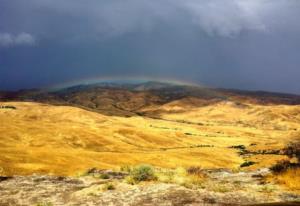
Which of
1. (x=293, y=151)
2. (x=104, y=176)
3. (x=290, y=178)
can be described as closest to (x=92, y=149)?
(x=293, y=151)

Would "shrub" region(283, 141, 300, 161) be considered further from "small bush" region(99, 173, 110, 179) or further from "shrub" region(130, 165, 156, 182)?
"shrub" region(130, 165, 156, 182)

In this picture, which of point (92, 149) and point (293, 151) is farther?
point (92, 149)

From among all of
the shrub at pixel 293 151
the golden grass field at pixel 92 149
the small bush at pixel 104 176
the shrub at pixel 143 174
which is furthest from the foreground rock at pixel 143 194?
the shrub at pixel 293 151

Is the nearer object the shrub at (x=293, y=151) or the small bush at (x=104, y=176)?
the small bush at (x=104, y=176)

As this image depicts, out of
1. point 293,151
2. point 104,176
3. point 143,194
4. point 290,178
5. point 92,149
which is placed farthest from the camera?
point 92,149

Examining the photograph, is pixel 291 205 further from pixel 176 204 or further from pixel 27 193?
pixel 27 193

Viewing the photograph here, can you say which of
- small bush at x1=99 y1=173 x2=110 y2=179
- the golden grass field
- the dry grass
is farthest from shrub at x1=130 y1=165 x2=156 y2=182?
the golden grass field

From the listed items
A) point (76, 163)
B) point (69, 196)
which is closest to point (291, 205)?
point (69, 196)

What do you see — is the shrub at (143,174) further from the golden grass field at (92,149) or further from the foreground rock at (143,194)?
the golden grass field at (92,149)

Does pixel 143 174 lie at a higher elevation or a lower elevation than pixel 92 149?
higher

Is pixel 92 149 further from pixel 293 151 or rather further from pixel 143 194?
pixel 143 194

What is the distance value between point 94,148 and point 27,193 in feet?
151

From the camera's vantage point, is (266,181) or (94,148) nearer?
(266,181)

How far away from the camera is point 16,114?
4660 inches
